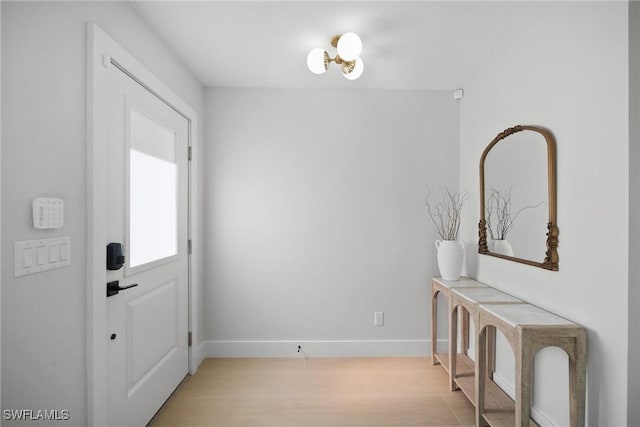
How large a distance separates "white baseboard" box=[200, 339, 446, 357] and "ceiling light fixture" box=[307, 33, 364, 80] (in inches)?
87.9

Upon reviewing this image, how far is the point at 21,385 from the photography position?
1.13 metres

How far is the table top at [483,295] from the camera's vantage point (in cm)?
197

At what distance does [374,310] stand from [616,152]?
6.73 feet

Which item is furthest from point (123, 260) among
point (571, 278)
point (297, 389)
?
point (571, 278)

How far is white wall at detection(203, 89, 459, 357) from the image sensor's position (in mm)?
2850

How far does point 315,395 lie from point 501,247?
1662 mm

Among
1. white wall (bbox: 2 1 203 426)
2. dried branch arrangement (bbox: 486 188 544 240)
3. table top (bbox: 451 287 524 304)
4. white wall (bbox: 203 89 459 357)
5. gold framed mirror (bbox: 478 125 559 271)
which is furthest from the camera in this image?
white wall (bbox: 203 89 459 357)

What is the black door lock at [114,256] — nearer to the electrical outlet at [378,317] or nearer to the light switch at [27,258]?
the light switch at [27,258]

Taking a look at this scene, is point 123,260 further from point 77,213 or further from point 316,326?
point 316,326

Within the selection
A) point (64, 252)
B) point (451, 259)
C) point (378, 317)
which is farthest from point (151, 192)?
point (451, 259)

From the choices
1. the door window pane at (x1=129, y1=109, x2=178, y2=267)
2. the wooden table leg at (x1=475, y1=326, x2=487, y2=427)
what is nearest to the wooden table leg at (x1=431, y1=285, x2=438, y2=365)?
the wooden table leg at (x1=475, y1=326, x2=487, y2=427)

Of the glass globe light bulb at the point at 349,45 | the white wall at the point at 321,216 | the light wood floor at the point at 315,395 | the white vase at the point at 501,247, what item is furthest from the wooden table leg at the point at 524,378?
the glass globe light bulb at the point at 349,45

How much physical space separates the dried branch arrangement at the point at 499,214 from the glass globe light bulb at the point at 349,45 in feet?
4.41

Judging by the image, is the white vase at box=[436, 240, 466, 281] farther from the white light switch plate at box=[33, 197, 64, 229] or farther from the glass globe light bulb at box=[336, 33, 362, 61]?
the white light switch plate at box=[33, 197, 64, 229]
